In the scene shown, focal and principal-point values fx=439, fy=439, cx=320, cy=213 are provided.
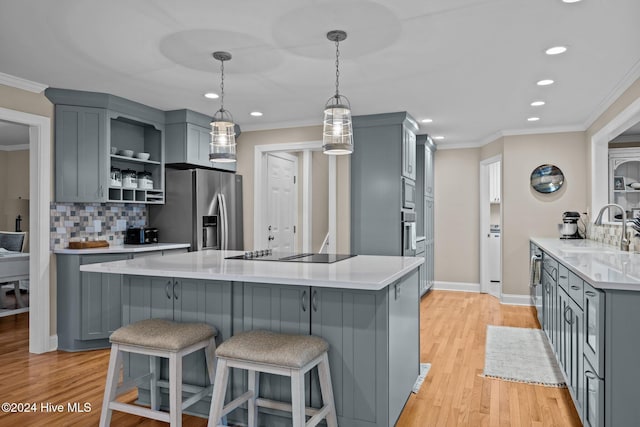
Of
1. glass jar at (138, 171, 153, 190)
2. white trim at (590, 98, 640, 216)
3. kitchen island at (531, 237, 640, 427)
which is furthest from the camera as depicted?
white trim at (590, 98, 640, 216)

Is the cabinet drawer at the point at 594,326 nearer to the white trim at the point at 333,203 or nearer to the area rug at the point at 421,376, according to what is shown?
the area rug at the point at 421,376

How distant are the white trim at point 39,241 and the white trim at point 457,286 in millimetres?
5379

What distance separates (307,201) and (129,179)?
9.57 ft

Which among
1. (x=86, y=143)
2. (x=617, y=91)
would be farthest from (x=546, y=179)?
(x=86, y=143)

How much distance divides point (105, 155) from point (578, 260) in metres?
4.13

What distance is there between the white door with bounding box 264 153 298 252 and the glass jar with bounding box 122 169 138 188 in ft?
5.58

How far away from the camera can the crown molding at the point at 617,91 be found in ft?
11.5

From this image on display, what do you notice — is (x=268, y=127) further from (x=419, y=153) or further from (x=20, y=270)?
(x=20, y=270)

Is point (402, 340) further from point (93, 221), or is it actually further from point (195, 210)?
point (93, 221)

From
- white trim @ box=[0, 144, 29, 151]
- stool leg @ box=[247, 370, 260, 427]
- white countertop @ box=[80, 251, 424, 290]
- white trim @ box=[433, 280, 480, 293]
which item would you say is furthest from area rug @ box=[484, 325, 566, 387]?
white trim @ box=[0, 144, 29, 151]

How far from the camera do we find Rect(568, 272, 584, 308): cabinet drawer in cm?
244

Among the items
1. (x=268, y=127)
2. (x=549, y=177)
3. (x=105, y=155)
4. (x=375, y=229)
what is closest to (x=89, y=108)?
(x=105, y=155)

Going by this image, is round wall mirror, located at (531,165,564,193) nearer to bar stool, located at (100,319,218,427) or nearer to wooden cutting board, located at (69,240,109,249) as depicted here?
Answer: bar stool, located at (100,319,218,427)

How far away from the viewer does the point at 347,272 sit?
2.35 m
